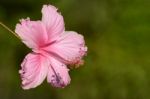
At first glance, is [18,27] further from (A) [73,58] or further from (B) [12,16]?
(B) [12,16]

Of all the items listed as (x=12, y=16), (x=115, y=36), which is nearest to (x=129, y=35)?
(x=115, y=36)

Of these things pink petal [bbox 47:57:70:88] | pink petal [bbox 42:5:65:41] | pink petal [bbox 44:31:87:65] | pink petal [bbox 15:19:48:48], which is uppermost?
pink petal [bbox 42:5:65:41]

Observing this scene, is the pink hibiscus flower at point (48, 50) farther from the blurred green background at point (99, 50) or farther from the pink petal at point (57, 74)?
the blurred green background at point (99, 50)

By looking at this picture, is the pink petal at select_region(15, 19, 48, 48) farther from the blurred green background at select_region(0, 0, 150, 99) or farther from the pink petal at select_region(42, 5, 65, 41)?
the blurred green background at select_region(0, 0, 150, 99)

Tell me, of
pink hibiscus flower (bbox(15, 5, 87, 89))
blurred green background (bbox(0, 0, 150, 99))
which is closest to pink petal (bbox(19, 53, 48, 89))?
pink hibiscus flower (bbox(15, 5, 87, 89))

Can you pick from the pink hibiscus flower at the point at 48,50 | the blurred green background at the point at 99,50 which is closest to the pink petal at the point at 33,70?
the pink hibiscus flower at the point at 48,50

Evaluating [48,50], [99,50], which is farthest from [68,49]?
[99,50]
